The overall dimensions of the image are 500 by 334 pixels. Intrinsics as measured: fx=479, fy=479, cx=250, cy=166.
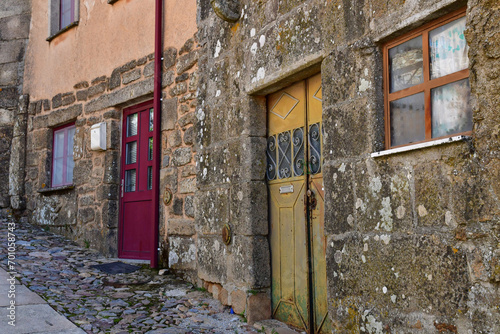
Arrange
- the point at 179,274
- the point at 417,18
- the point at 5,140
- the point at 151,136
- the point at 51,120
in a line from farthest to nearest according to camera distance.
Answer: the point at 5,140 → the point at 51,120 → the point at 151,136 → the point at 179,274 → the point at 417,18

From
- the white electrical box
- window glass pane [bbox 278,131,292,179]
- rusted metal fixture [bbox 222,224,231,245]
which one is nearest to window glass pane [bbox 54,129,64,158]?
the white electrical box

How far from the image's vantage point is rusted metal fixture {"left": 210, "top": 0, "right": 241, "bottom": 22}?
4035 mm

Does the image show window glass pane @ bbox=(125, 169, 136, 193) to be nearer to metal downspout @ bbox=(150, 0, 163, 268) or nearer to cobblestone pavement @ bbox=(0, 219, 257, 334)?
metal downspout @ bbox=(150, 0, 163, 268)

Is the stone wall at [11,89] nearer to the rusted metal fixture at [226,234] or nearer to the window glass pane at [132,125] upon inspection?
the window glass pane at [132,125]

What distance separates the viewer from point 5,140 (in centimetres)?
792

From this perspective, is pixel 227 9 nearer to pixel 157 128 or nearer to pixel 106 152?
pixel 157 128

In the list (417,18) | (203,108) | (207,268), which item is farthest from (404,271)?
(203,108)

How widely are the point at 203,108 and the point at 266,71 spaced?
1019 mm

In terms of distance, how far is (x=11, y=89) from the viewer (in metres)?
7.96

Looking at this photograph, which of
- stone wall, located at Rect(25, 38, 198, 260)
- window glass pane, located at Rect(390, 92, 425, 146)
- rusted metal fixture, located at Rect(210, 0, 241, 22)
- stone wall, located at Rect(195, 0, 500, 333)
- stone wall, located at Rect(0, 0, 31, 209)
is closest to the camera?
stone wall, located at Rect(195, 0, 500, 333)

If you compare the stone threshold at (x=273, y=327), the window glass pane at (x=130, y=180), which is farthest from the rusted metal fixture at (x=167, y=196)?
the stone threshold at (x=273, y=327)

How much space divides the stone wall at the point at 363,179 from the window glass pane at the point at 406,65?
80 millimetres

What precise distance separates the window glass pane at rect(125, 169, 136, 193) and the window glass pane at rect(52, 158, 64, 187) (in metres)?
1.64

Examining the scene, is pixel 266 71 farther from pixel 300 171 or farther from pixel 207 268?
pixel 207 268
